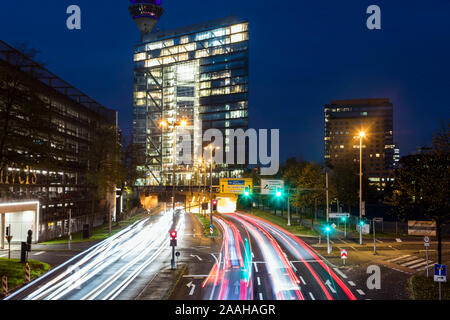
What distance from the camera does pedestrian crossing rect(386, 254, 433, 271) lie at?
102 feet

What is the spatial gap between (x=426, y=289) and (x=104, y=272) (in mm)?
20971

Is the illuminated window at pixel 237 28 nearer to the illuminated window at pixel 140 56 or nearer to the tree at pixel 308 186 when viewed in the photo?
the illuminated window at pixel 140 56

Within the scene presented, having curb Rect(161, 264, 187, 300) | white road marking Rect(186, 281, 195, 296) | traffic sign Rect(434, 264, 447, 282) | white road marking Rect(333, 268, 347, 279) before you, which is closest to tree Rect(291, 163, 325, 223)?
white road marking Rect(333, 268, 347, 279)

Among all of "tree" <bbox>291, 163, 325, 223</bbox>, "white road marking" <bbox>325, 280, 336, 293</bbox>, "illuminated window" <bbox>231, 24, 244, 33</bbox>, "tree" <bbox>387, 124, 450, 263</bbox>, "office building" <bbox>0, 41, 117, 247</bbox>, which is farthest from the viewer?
"illuminated window" <bbox>231, 24, 244, 33</bbox>

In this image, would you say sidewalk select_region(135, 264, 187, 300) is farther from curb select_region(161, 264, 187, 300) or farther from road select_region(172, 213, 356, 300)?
road select_region(172, 213, 356, 300)

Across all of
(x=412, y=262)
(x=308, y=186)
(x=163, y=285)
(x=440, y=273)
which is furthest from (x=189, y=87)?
(x=440, y=273)

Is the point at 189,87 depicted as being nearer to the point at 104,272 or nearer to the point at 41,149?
the point at 41,149

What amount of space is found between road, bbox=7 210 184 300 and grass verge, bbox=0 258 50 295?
2.45 ft

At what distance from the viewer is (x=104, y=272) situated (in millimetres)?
27703

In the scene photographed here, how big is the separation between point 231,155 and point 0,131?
130 meters

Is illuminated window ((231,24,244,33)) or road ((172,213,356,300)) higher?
illuminated window ((231,24,244,33))

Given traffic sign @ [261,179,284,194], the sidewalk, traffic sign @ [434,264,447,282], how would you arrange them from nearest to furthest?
traffic sign @ [434,264,447,282] < the sidewalk < traffic sign @ [261,179,284,194]

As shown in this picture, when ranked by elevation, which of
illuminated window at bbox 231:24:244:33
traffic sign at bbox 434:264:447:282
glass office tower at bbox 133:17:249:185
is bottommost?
traffic sign at bbox 434:264:447:282

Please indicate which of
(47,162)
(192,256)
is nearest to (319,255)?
(192,256)
